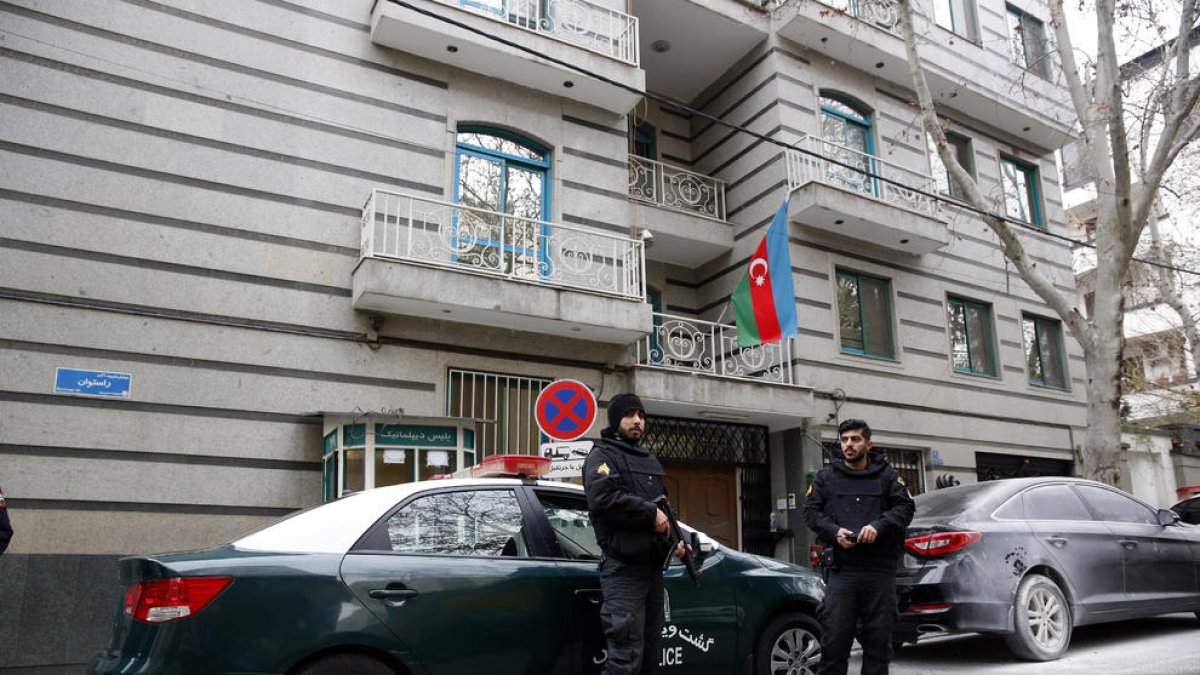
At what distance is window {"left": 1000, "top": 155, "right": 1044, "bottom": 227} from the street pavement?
1183 cm

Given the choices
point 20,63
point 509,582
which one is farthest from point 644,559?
point 20,63

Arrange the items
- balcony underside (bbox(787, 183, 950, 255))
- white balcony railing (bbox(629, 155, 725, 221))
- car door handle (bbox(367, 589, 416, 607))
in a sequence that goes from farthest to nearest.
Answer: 1. white balcony railing (bbox(629, 155, 725, 221))
2. balcony underside (bbox(787, 183, 950, 255))
3. car door handle (bbox(367, 589, 416, 607))

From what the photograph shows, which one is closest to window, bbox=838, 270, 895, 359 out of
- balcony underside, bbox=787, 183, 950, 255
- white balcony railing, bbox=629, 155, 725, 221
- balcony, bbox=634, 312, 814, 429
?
balcony underside, bbox=787, 183, 950, 255

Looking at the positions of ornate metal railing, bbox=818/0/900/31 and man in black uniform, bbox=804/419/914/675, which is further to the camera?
ornate metal railing, bbox=818/0/900/31

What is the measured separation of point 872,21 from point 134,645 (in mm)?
16559

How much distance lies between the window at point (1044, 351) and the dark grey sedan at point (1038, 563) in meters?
10.1

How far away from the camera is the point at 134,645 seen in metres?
4.22

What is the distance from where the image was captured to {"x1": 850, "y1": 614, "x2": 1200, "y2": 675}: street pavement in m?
6.94

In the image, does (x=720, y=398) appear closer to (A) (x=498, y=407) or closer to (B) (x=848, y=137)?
(A) (x=498, y=407)

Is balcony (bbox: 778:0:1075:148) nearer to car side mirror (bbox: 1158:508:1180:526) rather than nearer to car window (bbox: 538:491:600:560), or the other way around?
car side mirror (bbox: 1158:508:1180:526)

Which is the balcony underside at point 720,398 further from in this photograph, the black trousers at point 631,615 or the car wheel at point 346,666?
the car wheel at point 346,666

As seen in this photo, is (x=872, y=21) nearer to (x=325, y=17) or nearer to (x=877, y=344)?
(x=877, y=344)

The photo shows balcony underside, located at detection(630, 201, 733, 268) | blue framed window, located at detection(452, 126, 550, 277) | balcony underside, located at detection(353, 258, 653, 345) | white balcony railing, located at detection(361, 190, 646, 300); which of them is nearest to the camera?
balcony underside, located at detection(353, 258, 653, 345)

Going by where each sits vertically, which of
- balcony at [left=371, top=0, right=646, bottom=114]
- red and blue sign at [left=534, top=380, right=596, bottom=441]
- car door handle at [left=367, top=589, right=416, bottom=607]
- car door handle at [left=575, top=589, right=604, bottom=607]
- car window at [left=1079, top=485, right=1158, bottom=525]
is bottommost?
car door handle at [left=575, top=589, right=604, bottom=607]
